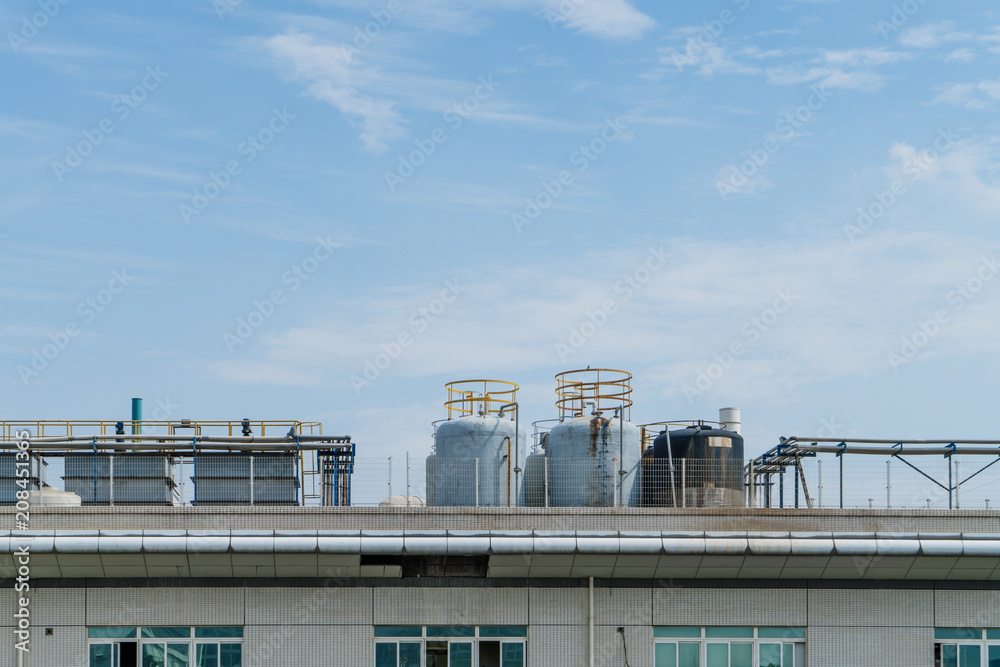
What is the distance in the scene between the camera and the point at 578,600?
25109 mm

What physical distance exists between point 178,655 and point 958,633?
17.4m

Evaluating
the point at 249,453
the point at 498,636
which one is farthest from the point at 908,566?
the point at 249,453

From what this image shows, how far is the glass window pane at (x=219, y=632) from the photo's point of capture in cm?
2466

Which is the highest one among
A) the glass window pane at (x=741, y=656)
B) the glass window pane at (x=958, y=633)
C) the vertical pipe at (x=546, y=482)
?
the vertical pipe at (x=546, y=482)

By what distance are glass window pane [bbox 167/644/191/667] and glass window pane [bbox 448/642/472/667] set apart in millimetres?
5699

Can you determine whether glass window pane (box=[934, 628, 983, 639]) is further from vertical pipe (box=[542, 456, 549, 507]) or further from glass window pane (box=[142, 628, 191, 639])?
glass window pane (box=[142, 628, 191, 639])

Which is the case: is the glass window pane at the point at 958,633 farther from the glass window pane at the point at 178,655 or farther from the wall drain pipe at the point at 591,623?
the glass window pane at the point at 178,655

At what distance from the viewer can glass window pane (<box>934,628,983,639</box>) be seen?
1009 inches

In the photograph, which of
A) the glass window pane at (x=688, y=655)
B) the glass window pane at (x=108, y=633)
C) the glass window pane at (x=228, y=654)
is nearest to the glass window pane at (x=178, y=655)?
the glass window pane at (x=228, y=654)

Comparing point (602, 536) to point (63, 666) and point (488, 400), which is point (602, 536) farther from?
point (63, 666)

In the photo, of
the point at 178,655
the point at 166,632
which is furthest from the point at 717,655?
the point at 166,632

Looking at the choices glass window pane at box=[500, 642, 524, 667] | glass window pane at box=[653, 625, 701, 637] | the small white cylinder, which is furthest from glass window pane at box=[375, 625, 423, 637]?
the small white cylinder

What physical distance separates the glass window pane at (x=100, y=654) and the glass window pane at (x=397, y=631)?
18.9 ft

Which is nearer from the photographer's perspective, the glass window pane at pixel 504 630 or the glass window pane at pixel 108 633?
the glass window pane at pixel 108 633
